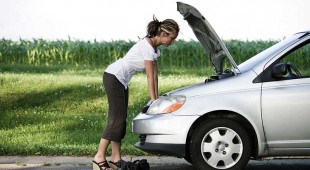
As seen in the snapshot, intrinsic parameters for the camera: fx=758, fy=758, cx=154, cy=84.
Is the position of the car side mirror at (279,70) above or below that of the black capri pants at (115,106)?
above

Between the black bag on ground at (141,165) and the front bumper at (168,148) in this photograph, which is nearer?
the front bumper at (168,148)

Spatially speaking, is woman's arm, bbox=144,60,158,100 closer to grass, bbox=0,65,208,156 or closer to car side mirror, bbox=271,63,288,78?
car side mirror, bbox=271,63,288,78

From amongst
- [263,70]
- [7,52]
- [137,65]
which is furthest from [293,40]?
[7,52]

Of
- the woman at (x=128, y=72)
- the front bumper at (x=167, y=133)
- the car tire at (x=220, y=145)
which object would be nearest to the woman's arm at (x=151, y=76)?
the woman at (x=128, y=72)

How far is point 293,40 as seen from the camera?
8.68 m

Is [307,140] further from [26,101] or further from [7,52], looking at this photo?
[7,52]

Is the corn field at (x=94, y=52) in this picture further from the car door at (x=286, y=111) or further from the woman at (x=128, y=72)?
the car door at (x=286, y=111)

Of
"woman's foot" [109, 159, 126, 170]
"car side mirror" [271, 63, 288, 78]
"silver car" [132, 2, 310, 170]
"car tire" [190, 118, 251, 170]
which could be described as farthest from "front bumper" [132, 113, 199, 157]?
"car side mirror" [271, 63, 288, 78]

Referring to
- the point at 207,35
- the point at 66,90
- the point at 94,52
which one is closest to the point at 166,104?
the point at 207,35

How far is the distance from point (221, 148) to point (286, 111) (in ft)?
2.68

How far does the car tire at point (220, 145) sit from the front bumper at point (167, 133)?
0.46 feet

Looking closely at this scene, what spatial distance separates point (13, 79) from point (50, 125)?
867cm

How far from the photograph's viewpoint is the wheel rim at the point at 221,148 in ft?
27.2

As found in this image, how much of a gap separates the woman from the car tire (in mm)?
725
